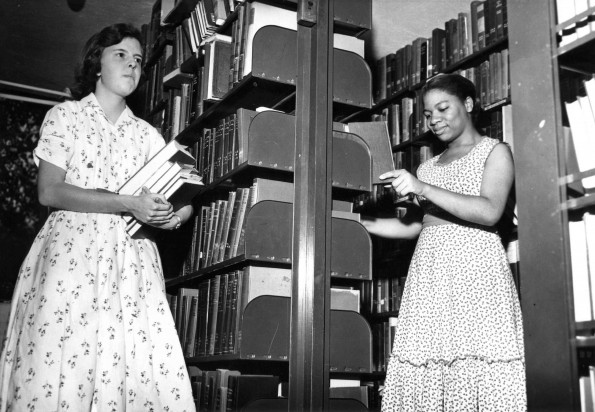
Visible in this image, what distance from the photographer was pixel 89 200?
1.96 meters

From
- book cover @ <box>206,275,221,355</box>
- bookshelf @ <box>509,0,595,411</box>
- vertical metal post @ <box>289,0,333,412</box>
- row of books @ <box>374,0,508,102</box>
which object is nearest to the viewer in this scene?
bookshelf @ <box>509,0,595,411</box>

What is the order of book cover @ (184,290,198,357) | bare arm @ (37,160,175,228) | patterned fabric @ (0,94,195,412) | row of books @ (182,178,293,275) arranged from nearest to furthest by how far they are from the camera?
1. patterned fabric @ (0,94,195,412)
2. bare arm @ (37,160,175,228)
3. row of books @ (182,178,293,275)
4. book cover @ (184,290,198,357)

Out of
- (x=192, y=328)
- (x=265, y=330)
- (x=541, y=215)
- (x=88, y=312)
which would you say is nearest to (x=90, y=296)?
(x=88, y=312)

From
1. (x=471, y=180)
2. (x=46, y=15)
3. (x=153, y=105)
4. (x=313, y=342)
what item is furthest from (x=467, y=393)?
(x=46, y=15)

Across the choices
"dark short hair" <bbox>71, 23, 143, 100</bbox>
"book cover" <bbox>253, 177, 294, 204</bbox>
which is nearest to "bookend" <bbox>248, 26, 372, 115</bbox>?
"book cover" <bbox>253, 177, 294, 204</bbox>

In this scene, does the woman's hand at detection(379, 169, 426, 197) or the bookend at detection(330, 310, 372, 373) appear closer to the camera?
the woman's hand at detection(379, 169, 426, 197)

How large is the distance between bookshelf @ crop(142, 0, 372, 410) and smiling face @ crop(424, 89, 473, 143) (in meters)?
0.24

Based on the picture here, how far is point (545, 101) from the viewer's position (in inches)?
54.1

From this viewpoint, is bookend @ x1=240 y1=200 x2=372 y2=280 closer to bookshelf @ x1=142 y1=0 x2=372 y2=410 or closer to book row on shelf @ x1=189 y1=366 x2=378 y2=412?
bookshelf @ x1=142 y1=0 x2=372 y2=410

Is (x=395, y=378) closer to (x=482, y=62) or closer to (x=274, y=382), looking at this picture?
(x=274, y=382)

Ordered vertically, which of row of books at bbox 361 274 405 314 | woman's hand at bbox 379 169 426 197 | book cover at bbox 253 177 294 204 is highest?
book cover at bbox 253 177 294 204

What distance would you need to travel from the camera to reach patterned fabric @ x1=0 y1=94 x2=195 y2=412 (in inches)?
72.4

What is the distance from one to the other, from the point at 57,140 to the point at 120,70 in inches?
14.4

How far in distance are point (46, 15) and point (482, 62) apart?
10.4 feet
